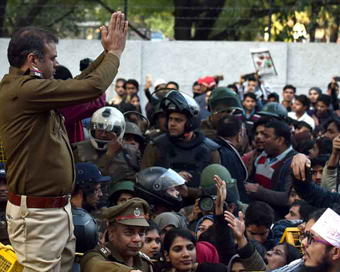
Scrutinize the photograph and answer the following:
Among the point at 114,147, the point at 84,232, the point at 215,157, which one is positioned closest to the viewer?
the point at 84,232

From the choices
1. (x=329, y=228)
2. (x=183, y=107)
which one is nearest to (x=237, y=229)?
(x=329, y=228)

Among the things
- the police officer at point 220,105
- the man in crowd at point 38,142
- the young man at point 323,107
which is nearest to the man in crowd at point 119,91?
the young man at point 323,107

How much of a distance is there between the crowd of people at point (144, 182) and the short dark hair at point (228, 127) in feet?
0.05

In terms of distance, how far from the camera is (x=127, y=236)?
250 inches

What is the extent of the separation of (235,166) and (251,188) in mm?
301

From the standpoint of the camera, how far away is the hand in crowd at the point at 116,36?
563 centimetres

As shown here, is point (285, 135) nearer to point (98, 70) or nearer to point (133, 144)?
point (133, 144)

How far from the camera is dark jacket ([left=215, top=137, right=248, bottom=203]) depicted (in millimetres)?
9234

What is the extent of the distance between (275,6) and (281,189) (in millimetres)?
10814

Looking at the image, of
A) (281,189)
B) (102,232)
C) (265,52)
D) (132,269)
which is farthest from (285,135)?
(265,52)

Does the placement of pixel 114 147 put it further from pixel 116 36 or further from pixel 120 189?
pixel 116 36

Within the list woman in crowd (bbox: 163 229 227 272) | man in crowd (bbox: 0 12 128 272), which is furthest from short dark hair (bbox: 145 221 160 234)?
man in crowd (bbox: 0 12 128 272)

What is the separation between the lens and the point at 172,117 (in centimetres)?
923

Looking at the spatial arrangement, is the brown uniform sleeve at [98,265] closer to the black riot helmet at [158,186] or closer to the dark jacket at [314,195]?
the dark jacket at [314,195]
